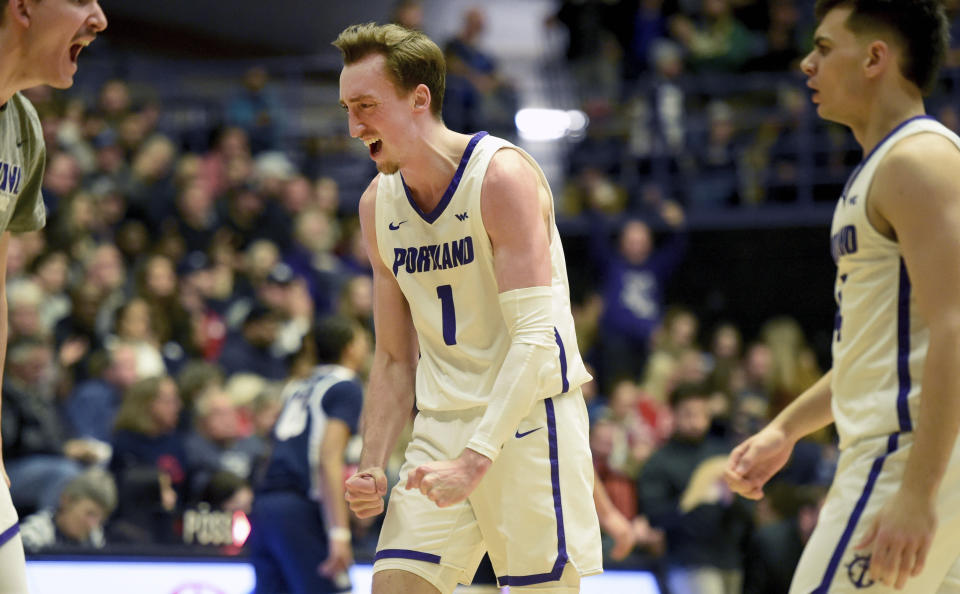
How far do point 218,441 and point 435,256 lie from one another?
5203 millimetres

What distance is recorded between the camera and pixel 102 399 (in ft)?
29.2

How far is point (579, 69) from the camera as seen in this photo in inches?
561

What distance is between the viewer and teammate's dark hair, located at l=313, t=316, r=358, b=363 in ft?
20.8

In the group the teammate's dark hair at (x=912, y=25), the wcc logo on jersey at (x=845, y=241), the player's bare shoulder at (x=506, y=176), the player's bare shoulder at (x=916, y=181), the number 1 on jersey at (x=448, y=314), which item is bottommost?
the number 1 on jersey at (x=448, y=314)

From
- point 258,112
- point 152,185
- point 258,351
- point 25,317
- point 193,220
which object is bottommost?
point 258,351

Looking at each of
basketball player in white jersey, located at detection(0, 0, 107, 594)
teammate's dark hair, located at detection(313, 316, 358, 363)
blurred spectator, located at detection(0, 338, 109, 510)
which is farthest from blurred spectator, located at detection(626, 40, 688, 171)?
basketball player in white jersey, located at detection(0, 0, 107, 594)

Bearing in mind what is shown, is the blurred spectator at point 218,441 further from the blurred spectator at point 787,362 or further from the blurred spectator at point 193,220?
the blurred spectator at point 787,362

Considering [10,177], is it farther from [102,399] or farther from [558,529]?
[102,399]

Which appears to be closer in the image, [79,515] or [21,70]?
[21,70]

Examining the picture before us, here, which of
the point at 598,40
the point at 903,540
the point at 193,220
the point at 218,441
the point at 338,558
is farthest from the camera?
the point at 598,40

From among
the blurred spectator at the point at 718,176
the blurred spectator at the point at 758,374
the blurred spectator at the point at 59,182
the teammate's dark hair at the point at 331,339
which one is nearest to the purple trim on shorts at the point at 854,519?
the teammate's dark hair at the point at 331,339

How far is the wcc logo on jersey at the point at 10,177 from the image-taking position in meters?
3.44

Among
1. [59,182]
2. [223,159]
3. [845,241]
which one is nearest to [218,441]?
[59,182]

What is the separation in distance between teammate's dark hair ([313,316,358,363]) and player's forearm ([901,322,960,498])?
3.96 metres
